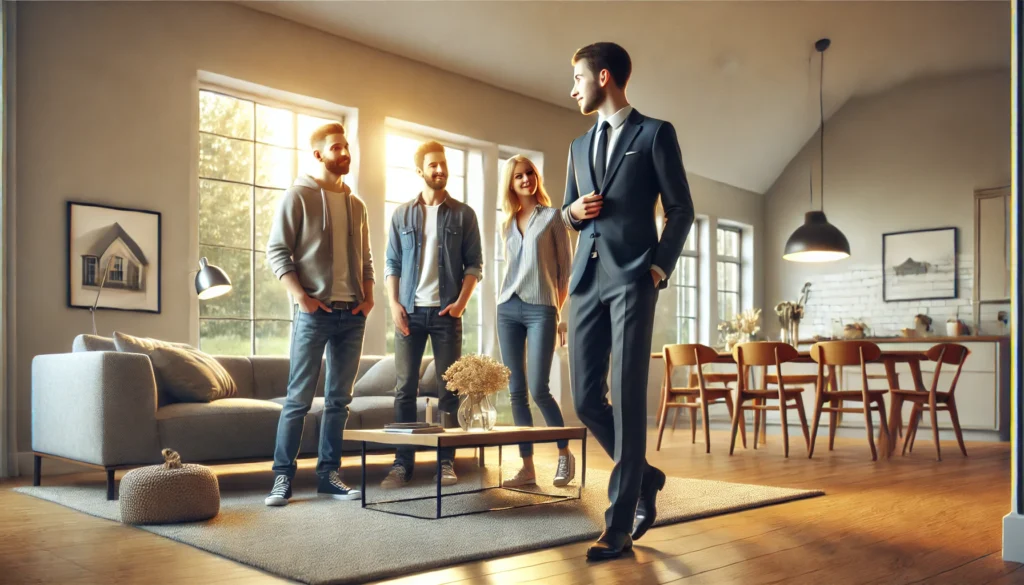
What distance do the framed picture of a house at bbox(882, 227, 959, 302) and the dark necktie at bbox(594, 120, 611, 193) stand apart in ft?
27.1

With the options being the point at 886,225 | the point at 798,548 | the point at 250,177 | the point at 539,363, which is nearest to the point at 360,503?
the point at 539,363

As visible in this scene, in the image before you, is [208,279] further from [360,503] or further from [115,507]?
[360,503]

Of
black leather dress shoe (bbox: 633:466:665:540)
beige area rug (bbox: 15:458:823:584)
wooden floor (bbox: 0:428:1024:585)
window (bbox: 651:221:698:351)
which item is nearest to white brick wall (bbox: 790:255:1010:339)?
window (bbox: 651:221:698:351)

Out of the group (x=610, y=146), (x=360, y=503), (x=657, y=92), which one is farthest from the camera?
(x=657, y=92)

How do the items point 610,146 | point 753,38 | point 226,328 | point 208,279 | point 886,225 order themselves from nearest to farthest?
point 610,146, point 208,279, point 226,328, point 753,38, point 886,225

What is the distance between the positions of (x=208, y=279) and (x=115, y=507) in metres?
1.69

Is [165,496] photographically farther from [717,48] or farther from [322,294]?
[717,48]

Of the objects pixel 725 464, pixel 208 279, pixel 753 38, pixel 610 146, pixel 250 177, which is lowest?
pixel 725 464

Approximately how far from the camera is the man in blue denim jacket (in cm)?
407

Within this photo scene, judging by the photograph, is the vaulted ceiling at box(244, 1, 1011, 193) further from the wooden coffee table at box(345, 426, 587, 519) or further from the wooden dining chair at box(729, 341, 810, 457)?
the wooden coffee table at box(345, 426, 587, 519)

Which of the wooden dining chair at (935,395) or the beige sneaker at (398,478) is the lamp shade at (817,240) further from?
the beige sneaker at (398,478)

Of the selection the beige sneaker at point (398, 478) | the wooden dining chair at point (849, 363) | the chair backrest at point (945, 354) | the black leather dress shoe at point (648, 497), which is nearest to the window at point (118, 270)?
the beige sneaker at point (398, 478)

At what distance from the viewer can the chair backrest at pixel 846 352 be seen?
19.2 feet

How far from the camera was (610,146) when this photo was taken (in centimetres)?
267
